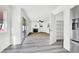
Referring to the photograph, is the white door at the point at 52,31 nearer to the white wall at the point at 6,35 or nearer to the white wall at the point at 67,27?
the white wall at the point at 67,27

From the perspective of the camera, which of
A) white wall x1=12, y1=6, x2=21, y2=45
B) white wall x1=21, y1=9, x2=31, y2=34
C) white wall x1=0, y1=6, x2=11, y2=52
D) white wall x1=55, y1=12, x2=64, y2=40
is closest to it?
white wall x1=0, y1=6, x2=11, y2=52

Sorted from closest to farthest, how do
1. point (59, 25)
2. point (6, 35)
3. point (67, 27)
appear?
point (6, 35) < point (67, 27) < point (59, 25)

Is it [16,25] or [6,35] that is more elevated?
[16,25]

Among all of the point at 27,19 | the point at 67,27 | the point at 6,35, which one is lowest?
the point at 6,35

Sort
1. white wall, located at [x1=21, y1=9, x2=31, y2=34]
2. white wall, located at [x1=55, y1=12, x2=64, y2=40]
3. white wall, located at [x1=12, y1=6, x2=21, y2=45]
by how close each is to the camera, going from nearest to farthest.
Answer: white wall, located at [x1=12, y1=6, x2=21, y2=45]
white wall, located at [x1=21, y1=9, x2=31, y2=34]
white wall, located at [x1=55, y1=12, x2=64, y2=40]

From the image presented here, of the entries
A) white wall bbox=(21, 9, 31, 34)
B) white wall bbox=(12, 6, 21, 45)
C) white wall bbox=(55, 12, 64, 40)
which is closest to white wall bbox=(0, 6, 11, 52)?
white wall bbox=(12, 6, 21, 45)

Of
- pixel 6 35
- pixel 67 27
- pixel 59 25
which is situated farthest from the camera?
pixel 59 25

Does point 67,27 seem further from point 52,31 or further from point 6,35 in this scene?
point 6,35

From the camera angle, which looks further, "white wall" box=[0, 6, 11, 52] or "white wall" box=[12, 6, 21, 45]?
"white wall" box=[12, 6, 21, 45]

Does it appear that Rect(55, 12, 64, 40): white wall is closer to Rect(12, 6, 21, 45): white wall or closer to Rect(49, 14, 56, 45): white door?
Rect(49, 14, 56, 45): white door

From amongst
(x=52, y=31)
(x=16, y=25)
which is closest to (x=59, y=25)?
(x=52, y=31)

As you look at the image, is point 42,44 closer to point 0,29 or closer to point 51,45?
point 51,45

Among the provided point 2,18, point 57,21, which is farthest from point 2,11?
point 57,21
